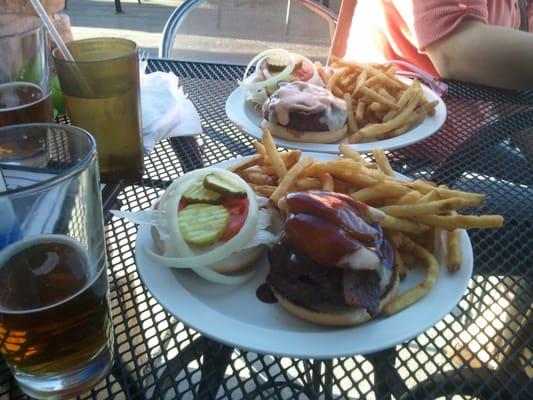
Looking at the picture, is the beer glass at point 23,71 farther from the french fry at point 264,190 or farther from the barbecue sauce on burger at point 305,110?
the barbecue sauce on burger at point 305,110

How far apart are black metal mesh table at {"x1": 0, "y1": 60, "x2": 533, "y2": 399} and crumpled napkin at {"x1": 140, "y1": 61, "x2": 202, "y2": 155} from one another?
0.08 m

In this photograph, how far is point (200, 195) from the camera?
3.35 ft

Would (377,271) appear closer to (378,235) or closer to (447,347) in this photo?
(378,235)

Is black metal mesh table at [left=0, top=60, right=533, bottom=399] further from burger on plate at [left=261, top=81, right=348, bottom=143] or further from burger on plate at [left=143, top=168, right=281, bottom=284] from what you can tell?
burger on plate at [left=261, top=81, right=348, bottom=143]

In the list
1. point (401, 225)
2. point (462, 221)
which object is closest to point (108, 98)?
point (401, 225)

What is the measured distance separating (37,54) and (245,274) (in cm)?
76

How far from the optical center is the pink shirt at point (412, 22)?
2174mm

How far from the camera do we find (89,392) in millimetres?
765

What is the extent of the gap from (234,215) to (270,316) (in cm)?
21

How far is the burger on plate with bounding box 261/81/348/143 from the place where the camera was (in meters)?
1.57

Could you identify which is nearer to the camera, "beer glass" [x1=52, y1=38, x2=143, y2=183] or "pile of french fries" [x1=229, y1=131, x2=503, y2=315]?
"pile of french fries" [x1=229, y1=131, x2=503, y2=315]

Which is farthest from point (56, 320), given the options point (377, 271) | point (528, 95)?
point (528, 95)

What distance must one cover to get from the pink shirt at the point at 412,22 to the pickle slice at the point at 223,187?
5.15 feet

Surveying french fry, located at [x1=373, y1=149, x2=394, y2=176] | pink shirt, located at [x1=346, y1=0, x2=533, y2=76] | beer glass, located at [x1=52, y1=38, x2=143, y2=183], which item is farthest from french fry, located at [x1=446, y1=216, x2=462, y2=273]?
pink shirt, located at [x1=346, y1=0, x2=533, y2=76]
